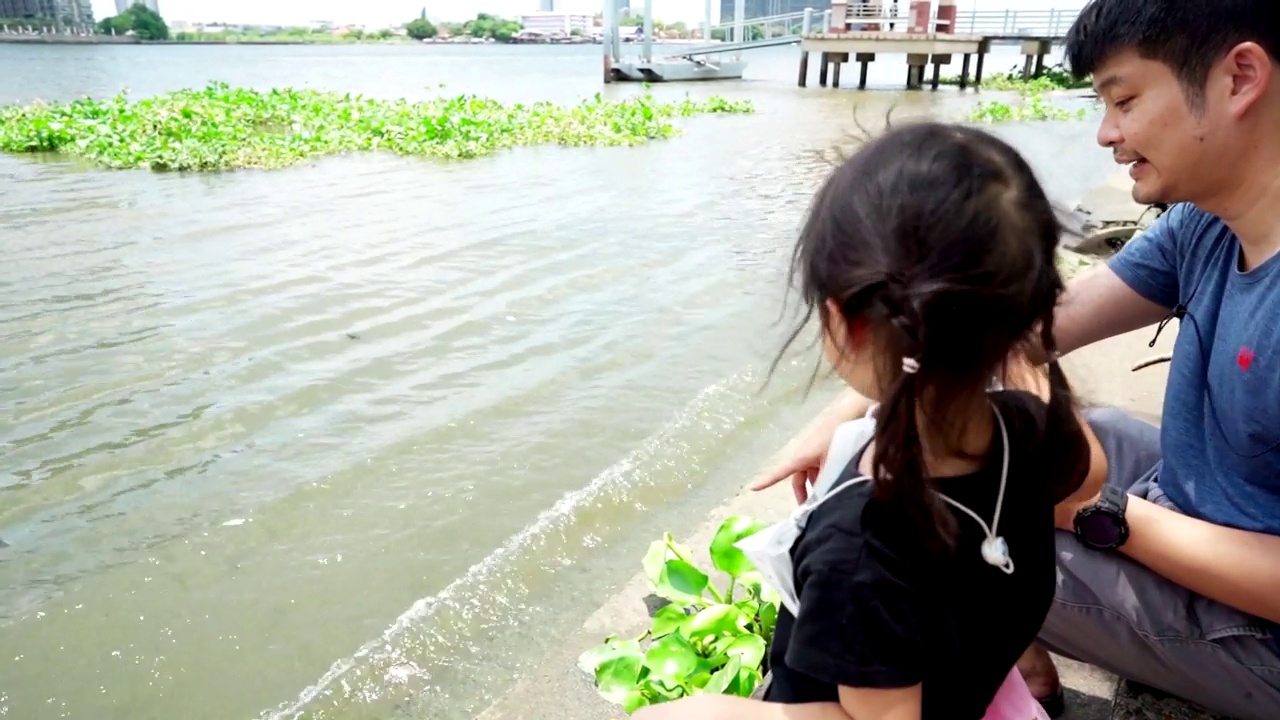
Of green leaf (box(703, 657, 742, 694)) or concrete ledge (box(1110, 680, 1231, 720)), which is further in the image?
green leaf (box(703, 657, 742, 694))

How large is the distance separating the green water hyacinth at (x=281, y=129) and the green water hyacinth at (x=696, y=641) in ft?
29.7

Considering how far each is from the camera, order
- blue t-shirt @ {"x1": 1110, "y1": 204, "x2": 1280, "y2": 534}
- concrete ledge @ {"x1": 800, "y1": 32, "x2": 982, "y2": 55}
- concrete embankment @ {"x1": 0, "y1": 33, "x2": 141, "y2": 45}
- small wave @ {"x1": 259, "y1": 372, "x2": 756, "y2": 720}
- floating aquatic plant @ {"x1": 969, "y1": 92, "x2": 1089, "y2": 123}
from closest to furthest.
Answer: blue t-shirt @ {"x1": 1110, "y1": 204, "x2": 1280, "y2": 534}, small wave @ {"x1": 259, "y1": 372, "x2": 756, "y2": 720}, floating aquatic plant @ {"x1": 969, "y1": 92, "x2": 1089, "y2": 123}, concrete ledge @ {"x1": 800, "y1": 32, "x2": 982, "y2": 55}, concrete embankment @ {"x1": 0, "y1": 33, "x2": 141, "y2": 45}

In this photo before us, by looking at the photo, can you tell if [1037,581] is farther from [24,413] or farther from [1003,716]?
[24,413]

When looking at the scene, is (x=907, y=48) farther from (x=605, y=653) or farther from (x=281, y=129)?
(x=605, y=653)

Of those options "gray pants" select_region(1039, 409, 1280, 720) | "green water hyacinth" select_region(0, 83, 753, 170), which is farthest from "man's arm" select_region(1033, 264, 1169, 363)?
"green water hyacinth" select_region(0, 83, 753, 170)

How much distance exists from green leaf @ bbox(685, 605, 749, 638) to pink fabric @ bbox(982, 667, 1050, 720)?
0.71 m

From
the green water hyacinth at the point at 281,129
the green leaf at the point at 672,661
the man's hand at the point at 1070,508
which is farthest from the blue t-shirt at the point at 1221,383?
the green water hyacinth at the point at 281,129

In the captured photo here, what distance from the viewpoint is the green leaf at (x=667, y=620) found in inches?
79.9

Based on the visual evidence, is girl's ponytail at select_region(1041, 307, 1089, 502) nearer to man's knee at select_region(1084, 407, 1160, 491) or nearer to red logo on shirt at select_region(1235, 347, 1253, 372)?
red logo on shirt at select_region(1235, 347, 1253, 372)

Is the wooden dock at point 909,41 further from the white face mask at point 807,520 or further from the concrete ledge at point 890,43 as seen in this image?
the white face mask at point 807,520

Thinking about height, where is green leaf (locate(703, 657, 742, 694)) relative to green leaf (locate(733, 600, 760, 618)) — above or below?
above

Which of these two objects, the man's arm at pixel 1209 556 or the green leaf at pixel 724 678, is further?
the green leaf at pixel 724 678

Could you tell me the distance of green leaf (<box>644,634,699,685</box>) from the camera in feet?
5.86

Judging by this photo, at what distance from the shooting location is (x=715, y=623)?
6.20 feet
